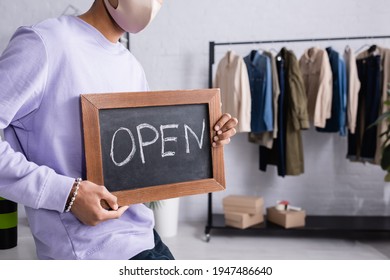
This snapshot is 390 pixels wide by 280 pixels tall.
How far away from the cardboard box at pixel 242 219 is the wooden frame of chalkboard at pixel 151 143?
2.18 m

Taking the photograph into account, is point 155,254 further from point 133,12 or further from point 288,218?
point 288,218

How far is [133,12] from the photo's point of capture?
0.84 meters

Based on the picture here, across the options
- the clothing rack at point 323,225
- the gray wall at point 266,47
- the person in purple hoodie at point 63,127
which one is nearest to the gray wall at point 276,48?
the gray wall at point 266,47

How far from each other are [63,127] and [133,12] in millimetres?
306

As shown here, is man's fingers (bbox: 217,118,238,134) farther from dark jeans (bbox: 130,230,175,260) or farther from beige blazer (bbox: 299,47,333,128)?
beige blazer (bbox: 299,47,333,128)

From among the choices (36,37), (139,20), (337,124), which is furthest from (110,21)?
(337,124)

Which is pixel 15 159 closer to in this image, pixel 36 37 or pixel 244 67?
pixel 36 37

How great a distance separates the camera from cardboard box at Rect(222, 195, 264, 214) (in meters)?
3.07

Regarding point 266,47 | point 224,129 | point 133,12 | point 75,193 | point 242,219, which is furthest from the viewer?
point 266,47

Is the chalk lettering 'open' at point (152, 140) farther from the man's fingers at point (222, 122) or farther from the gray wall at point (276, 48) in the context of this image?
the gray wall at point (276, 48)

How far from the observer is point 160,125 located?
0.90m

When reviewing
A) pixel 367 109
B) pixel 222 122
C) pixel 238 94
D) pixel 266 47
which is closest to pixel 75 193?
pixel 222 122

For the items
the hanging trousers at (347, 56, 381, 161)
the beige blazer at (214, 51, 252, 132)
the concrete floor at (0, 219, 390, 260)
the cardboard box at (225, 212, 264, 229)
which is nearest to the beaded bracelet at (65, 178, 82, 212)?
the concrete floor at (0, 219, 390, 260)

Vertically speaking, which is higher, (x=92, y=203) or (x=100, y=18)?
(x=100, y=18)
